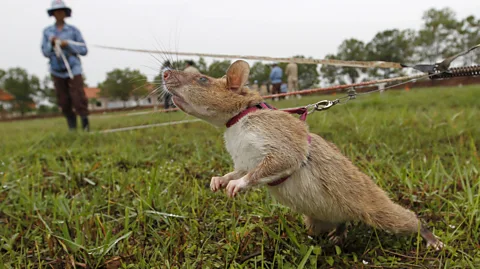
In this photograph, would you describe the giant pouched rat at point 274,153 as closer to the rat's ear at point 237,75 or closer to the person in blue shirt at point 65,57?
the rat's ear at point 237,75

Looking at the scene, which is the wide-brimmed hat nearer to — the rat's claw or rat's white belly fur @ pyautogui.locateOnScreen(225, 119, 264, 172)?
rat's white belly fur @ pyautogui.locateOnScreen(225, 119, 264, 172)

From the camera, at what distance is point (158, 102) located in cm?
192

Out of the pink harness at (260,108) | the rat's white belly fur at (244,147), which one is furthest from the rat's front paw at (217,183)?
the pink harness at (260,108)

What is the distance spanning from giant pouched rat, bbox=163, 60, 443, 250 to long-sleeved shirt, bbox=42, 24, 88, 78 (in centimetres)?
483

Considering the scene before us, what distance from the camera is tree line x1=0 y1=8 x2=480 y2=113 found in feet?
7.22

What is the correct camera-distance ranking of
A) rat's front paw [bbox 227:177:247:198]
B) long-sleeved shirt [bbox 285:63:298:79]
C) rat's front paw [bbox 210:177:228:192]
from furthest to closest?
long-sleeved shirt [bbox 285:63:298:79]
rat's front paw [bbox 210:177:228:192]
rat's front paw [bbox 227:177:247:198]

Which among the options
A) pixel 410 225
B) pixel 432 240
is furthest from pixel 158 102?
pixel 432 240

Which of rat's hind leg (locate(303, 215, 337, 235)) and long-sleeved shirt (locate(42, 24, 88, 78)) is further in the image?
long-sleeved shirt (locate(42, 24, 88, 78))

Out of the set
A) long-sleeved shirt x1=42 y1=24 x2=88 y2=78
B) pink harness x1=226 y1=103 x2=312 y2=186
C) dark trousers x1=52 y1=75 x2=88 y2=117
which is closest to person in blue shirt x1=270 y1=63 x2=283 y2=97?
pink harness x1=226 y1=103 x2=312 y2=186

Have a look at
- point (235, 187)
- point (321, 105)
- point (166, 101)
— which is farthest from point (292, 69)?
point (235, 187)

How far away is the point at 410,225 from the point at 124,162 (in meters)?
2.69

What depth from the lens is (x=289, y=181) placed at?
62.3 inches

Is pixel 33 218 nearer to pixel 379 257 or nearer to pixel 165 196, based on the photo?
pixel 165 196

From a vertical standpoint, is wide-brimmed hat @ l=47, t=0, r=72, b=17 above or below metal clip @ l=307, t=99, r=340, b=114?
above
